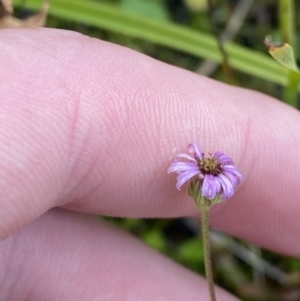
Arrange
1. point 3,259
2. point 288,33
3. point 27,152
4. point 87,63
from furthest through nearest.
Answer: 1. point 288,33
2. point 3,259
3. point 87,63
4. point 27,152

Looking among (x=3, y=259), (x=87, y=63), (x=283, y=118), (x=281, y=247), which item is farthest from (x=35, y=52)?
(x=281, y=247)

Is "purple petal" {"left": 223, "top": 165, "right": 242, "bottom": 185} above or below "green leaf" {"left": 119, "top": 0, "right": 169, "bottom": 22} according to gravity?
below

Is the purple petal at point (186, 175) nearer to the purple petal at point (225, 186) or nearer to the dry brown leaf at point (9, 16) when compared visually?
the purple petal at point (225, 186)

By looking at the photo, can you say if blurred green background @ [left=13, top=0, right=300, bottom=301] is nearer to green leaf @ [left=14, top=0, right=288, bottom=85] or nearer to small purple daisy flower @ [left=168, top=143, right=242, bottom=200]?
green leaf @ [left=14, top=0, right=288, bottom=85]

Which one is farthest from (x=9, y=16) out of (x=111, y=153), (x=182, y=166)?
(x=182, y=166)

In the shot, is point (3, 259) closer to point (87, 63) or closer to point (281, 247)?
point (87, 63)

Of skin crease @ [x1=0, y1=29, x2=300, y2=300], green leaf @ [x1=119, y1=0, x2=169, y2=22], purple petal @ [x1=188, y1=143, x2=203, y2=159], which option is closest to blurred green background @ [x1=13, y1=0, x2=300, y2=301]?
green leaf @ [x1=119, y1=0, x2=169, y2=22]
